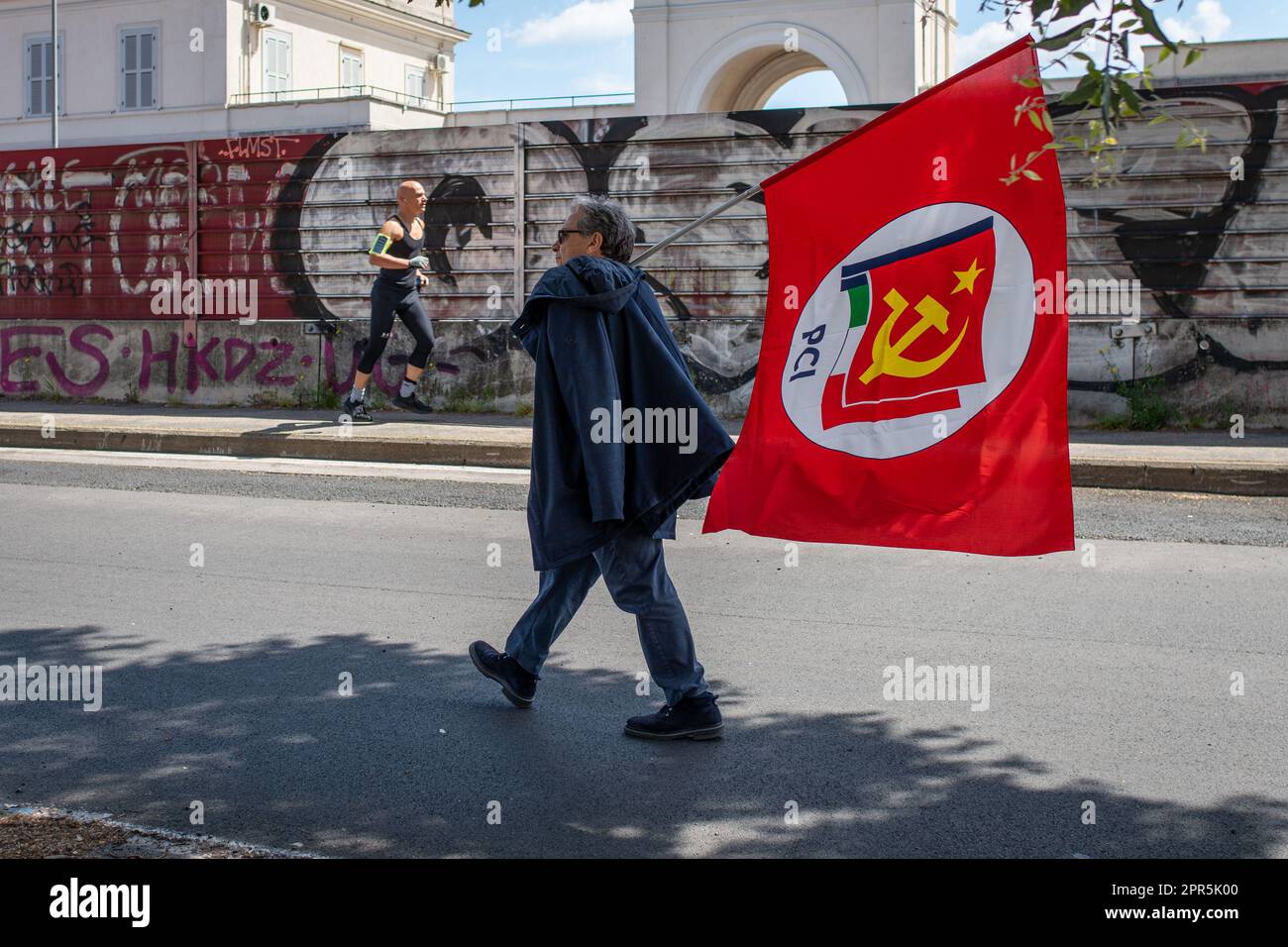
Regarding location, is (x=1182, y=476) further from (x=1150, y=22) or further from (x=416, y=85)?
(x=416, y=85)

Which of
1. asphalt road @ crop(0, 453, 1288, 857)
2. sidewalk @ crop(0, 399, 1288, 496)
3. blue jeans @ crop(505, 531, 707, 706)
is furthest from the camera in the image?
sidewalk @ crop(0, 399, 1288, 496)

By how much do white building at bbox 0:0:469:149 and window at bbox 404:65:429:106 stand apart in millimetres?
2564

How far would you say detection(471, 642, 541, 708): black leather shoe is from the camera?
197 inches

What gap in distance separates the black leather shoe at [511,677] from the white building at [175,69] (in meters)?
42.5

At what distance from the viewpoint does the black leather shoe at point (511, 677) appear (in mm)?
4996

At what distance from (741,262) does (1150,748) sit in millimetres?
9171

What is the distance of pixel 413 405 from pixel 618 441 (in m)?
9.59

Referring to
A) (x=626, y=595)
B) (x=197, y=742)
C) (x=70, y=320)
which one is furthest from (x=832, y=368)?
(x=70, y=320)

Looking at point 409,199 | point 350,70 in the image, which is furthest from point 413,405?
point 350,70

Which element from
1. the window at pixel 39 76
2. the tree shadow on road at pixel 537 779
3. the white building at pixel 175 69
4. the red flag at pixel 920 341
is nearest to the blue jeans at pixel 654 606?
the tree shadow on road at pixel 537 779

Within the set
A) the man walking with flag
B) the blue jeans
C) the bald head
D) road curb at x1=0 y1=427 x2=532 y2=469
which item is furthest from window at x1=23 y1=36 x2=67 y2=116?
the blue jeans

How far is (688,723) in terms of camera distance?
465 cm

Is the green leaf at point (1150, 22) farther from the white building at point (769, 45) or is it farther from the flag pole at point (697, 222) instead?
the white building at point (769, 45)

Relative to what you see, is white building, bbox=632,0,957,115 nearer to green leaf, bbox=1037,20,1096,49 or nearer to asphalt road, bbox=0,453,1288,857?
asphalt road, bbox=0,453,1288,857
